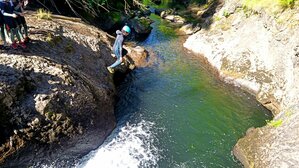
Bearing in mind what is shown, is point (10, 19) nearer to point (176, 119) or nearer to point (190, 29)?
point (176, 119)

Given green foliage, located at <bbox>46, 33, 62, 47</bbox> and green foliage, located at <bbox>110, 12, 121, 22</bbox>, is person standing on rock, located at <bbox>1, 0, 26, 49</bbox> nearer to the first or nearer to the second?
green foliage, located at <bbox>46, 33, 62, 47</bbox>

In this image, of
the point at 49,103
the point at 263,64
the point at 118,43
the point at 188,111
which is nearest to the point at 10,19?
the point at 49,103

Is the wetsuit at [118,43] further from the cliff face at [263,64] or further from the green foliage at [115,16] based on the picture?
the green foliage at [115,16]

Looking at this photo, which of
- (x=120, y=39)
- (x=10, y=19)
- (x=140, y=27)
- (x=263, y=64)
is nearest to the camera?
(x=10, y=19)

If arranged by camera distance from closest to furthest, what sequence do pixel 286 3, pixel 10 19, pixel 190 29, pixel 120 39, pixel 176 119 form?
pixel 10 19, pixel 120 39, pixel 176 119, pixel 286 3, pixel 190 29

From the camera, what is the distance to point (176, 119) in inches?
698

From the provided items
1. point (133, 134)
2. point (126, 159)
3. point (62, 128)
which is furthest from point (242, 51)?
point (62, 128)

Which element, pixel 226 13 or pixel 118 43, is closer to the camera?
pixel 118 43

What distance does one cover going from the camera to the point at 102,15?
108 ft

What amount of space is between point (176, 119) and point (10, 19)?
32.1 feet

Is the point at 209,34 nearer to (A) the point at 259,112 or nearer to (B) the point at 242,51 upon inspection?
(B) the point at 242,51

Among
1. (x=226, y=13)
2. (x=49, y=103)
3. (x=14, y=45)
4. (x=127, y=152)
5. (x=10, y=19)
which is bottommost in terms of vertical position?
(x=127, y=152)

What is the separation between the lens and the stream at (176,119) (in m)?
14.3

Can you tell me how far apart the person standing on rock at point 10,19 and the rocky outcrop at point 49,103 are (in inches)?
24.6
